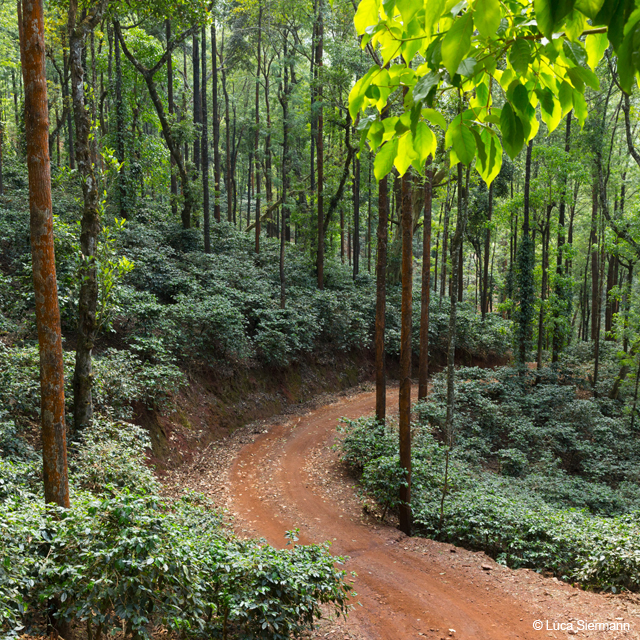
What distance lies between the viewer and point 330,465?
473 inches

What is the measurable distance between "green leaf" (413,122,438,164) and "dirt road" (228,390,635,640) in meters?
6.17

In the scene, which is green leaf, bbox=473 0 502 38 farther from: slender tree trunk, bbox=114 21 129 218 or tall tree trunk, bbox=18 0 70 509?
slender tree trunk, bbox=114 21 129 218

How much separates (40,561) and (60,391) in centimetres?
159

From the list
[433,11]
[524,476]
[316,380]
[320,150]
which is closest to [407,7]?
[433,11]

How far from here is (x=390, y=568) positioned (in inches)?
293

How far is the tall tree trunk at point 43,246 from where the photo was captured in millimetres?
4262

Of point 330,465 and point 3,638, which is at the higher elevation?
point 3,638

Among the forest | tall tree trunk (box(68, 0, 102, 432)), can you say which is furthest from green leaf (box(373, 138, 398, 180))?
tall tree trunk (box(68, 0, 102, 432))

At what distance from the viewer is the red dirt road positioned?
5.92 metres

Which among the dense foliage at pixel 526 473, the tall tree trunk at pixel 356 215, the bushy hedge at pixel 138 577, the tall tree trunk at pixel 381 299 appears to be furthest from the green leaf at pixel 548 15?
the tall tree trunk at pixel 356 215

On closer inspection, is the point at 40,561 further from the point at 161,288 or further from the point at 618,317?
the point at 618,317

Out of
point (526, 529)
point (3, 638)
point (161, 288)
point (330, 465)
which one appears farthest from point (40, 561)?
point (161, 288)

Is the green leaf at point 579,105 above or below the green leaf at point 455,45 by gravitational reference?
below

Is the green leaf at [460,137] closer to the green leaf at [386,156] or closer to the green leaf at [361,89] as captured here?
the green leaf at [386,156]
